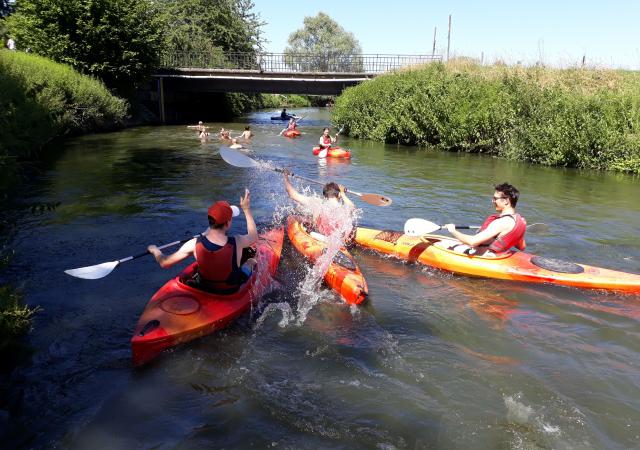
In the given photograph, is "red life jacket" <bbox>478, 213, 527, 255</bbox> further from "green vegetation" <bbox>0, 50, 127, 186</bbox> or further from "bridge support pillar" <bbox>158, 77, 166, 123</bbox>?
"bridge support pillar" <bbox>158, 77, 166, 123</bbox>

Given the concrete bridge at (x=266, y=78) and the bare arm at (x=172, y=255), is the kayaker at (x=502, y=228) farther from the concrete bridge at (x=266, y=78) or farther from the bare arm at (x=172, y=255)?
the concrete bridge at (x=266, y=78)

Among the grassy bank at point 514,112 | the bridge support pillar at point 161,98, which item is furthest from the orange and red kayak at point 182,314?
the bridge support pillar at point 161,98

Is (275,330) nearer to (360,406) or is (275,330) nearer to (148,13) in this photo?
(360,406)

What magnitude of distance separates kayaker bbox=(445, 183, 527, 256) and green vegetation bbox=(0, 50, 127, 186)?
6.61 metres

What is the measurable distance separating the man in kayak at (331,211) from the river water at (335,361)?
0.55 m

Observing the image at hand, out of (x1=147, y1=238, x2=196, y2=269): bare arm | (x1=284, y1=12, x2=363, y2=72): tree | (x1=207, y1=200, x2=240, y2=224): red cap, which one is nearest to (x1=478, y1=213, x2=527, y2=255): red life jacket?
(x1=207, y1=200, x2=240, y2=224): red cap

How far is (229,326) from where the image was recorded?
4.96m

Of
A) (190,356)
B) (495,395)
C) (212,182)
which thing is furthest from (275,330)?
(212,182)

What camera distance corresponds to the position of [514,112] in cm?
1580

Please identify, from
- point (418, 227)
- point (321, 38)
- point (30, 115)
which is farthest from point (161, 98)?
point (321, 38)

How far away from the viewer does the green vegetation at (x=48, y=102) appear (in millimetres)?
11625

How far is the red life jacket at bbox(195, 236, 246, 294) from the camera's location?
4629mm

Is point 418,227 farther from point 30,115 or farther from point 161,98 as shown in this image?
point 161,98

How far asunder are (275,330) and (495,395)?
81.9 inches
